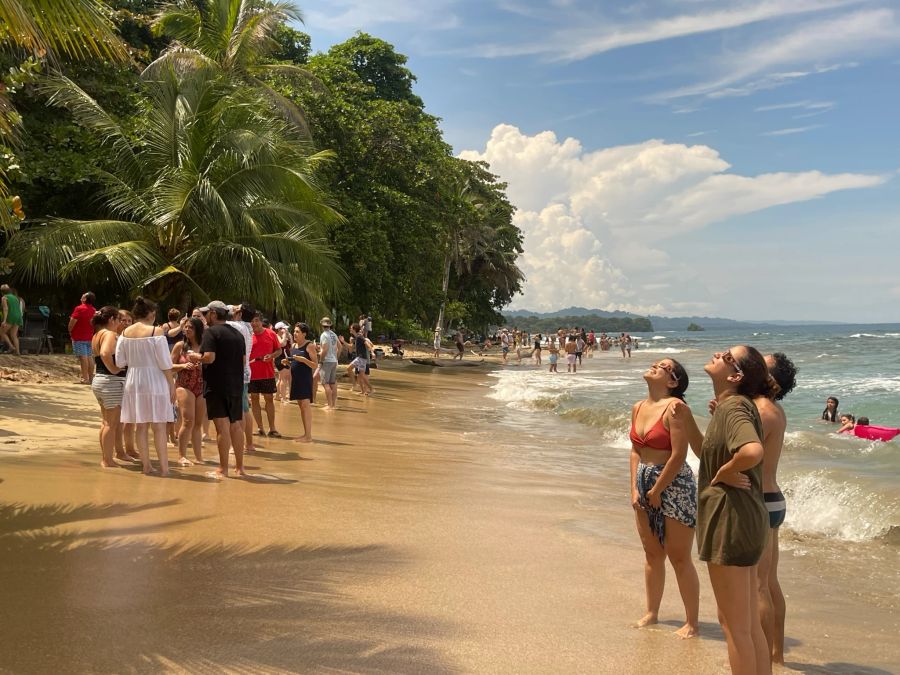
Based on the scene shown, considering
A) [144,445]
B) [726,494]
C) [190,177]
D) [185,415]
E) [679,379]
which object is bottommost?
[144,445]

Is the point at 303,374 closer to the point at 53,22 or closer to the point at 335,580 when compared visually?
the point at 335,580

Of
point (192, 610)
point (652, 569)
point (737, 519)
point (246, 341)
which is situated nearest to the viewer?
point (737, 519)

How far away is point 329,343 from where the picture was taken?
47.6 ft

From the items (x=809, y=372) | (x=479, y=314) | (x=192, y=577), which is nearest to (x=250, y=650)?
(x=192, y=577)

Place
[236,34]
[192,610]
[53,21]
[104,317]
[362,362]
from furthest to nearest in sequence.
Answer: [236,34], [362,362], [104,317], [53,21], [192,610]

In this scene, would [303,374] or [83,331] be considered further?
[83,331]

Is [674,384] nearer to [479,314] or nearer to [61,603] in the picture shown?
[61,603]

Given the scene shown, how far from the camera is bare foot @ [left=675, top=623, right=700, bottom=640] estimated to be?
14.9 feet

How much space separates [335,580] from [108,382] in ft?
13.1

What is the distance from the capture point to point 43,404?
39.1 feet

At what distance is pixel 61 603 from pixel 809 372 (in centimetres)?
3861

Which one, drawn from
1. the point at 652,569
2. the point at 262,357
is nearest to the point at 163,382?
the point at 262,357

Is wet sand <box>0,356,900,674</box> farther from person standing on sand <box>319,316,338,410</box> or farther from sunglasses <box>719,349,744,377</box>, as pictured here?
person standing on sand <box>319,316,338,410</box>

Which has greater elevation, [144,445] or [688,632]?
[144,445]
